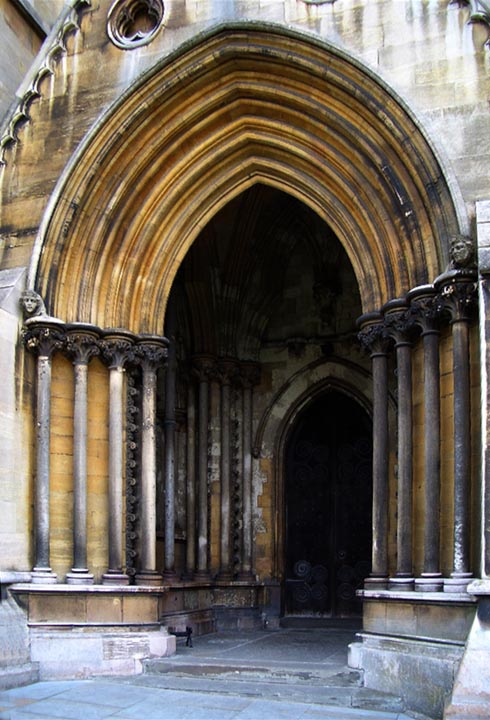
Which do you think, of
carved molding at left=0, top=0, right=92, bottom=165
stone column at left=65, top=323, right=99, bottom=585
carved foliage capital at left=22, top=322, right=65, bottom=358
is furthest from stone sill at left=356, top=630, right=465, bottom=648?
carved molding at left=0, top=0, right=92, bottom=165

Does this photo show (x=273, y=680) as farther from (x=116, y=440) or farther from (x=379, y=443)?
(x=116, y=440)

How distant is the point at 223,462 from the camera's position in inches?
529

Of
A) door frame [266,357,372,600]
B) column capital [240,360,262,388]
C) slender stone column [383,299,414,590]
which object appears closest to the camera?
slender stone column [383,299,414,590]

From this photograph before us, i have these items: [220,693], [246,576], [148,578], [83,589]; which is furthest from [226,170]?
[220,693]

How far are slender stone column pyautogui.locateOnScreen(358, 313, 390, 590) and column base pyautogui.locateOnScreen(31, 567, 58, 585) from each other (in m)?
3.23

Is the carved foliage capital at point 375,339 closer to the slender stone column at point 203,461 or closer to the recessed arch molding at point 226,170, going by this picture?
the recessed arch molding at point 226,170

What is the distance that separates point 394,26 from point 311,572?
295 inches

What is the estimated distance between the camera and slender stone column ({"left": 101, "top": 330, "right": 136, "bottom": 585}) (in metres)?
10.4

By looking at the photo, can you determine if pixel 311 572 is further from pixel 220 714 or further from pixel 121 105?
pixel 121 105

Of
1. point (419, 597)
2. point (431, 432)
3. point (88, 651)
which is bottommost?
point (88, 651)

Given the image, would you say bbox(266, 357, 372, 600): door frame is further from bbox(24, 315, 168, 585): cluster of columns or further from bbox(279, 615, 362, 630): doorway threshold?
bbox(24, 315, 168, 585): cluster of columns

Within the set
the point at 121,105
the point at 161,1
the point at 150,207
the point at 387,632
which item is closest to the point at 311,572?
the point at 387,632

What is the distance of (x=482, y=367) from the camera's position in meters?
8.09

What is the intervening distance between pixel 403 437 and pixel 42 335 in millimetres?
3924
